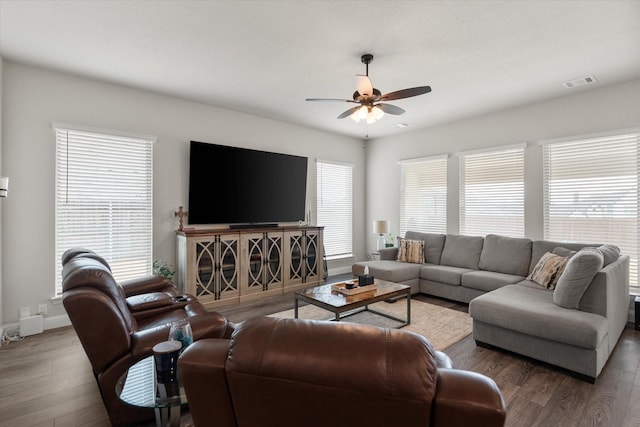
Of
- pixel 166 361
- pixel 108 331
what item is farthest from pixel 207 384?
pixel 108 331

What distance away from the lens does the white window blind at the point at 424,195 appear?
5.60m

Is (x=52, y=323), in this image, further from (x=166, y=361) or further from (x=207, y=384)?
(x=207, y=384)

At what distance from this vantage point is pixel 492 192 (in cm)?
496

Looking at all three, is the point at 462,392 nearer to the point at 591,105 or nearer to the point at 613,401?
the point at 613,401

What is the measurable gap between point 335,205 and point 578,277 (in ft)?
13.7

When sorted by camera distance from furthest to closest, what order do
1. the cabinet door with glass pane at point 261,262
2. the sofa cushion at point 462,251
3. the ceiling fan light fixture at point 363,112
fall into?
the sofa cushion at point 462,251 → the cabinet door with glass pane at point 261,262 → the ceiling fan light fixture at point 363,112

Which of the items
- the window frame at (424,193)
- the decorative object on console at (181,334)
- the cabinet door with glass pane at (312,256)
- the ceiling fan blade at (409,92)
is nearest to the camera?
the decorative object on console at (181,334)

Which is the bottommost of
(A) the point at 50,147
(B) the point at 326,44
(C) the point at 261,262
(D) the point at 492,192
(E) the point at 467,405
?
(C) the point at 261,262

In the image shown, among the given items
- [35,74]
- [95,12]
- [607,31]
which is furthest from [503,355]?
[35,74]

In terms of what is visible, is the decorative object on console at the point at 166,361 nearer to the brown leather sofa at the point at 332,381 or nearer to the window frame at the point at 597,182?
the brown leather sofa at the point at 332,381

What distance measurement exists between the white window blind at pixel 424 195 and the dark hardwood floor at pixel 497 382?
112 inches

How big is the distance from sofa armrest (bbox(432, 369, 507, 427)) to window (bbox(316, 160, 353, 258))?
5187 mm

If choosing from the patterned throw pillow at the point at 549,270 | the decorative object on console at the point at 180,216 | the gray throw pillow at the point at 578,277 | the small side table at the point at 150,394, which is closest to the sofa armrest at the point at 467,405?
the small side table at the point at 150,394

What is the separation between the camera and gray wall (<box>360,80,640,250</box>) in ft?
12.8
